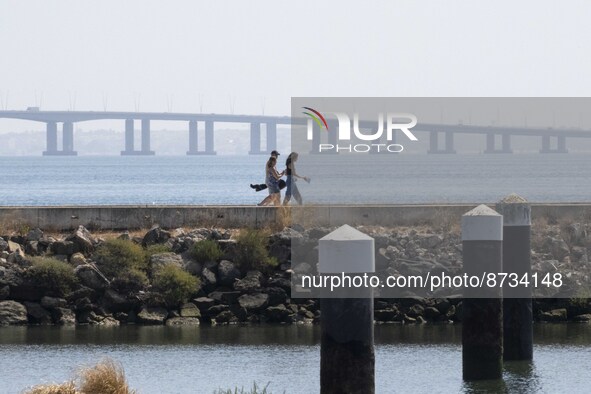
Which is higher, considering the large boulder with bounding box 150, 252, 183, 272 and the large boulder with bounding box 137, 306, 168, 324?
the large boulder with bounding box 150, 252, 183, 272

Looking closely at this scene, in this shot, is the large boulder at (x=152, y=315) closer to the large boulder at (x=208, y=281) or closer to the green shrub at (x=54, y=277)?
the large boulder at (x=208, y=281)

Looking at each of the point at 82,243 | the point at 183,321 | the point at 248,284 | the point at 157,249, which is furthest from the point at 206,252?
the point at 82,243

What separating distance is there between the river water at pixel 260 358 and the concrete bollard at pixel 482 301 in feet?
1.01

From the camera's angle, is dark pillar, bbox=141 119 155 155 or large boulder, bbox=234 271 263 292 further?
dark pillar, bbox=141 119 155 155

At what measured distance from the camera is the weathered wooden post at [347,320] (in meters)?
14.7

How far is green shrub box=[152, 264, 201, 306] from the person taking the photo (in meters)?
26.7

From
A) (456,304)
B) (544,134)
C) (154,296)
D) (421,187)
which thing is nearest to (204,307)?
(154,296)

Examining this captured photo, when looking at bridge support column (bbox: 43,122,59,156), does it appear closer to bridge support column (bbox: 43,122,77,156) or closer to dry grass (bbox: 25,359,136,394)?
bridge support column (bbox: 43,122,77,156)

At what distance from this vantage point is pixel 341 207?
29.7m

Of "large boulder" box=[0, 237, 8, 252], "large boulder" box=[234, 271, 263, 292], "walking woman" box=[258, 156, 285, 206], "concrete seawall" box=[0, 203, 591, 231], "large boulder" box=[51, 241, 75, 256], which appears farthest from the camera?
"walking woman" box=[258, 156, 285, 206]

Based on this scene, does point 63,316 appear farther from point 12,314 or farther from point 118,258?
point 118,258

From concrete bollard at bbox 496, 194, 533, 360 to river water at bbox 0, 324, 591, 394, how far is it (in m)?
0.36

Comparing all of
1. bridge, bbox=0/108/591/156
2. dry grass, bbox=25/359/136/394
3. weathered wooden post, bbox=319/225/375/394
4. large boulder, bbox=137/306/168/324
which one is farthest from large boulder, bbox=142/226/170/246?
bridge, bbox=0/108/591/156

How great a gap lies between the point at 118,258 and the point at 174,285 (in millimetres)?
1339
